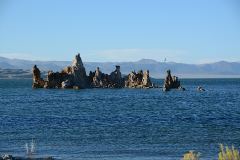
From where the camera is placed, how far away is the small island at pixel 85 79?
16438 cm

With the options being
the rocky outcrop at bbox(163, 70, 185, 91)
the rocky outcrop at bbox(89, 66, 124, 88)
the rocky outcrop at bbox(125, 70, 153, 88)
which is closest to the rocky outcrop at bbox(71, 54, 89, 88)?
the rocky outcrop at bbox(89, 66, 124, 88)

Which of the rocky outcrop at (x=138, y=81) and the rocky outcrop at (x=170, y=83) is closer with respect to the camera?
the rocky outcrop at (x=170, y=83)

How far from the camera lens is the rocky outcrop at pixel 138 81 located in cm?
17100

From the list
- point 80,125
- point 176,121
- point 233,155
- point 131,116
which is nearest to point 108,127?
point 80,125

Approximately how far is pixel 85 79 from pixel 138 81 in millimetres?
15519

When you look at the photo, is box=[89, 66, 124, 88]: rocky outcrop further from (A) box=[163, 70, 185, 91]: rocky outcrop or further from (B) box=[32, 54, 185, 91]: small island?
(A) box=[163, 70, 185, 91]: rocky outcrop

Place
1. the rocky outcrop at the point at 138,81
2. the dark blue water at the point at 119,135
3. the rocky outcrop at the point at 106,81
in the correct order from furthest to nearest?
the rocky outcrop at the point at 106,81 → the rocky outcrop at the point at 138,81 → the dark blue water at the point at 119,135

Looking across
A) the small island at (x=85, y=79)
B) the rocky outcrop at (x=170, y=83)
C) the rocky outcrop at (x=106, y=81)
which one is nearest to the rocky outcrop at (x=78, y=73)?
the small island at (x=85, y=79)

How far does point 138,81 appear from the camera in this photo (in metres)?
174

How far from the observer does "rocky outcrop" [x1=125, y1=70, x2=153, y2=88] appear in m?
171

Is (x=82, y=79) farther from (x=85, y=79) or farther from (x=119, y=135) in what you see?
(x=119, y=135)

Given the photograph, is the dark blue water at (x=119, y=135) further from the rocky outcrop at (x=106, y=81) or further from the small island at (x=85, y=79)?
the rocky outcrop at (x=106, y=81)

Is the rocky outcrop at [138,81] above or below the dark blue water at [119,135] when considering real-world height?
above

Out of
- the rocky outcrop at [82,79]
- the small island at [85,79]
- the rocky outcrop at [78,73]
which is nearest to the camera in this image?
the rocky outcrop at [78,73]
